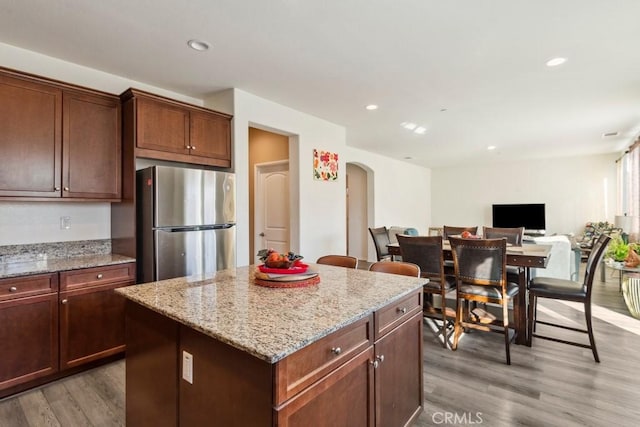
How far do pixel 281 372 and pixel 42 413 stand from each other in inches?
86.2

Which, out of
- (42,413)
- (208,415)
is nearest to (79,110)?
(42,413)

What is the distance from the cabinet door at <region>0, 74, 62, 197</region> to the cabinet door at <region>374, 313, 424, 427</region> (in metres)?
2.82

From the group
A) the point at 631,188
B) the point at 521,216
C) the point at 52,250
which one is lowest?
the point at 52,250

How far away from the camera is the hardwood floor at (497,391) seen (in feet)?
6.87

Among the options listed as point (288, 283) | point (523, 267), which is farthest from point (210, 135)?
point (523, 267)

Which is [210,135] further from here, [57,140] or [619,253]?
[619,253]

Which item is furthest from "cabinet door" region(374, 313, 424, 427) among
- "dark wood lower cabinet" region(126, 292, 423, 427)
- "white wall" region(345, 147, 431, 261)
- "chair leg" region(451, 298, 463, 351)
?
"white wall" region(345, 147, 431, 261)

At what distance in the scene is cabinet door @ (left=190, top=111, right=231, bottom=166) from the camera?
333 centimetres

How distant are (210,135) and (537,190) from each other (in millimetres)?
9033

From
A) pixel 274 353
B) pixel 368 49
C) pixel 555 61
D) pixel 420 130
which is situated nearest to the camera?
pixel 274 353

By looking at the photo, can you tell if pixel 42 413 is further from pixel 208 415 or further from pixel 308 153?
pixel 308 153

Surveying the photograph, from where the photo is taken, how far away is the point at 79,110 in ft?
9.13

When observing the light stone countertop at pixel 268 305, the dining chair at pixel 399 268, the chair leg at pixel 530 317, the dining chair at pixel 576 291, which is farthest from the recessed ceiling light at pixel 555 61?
the light stone countertop at pixel 268 305

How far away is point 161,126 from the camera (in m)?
3.07
